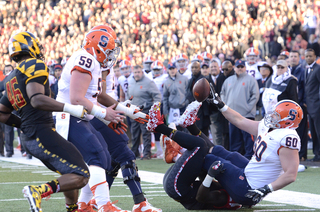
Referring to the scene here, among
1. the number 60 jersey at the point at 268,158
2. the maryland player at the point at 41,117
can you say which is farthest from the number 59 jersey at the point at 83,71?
the number 60 jersey at the point at 268,158

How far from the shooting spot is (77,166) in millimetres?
3592

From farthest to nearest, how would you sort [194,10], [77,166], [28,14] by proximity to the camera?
[28,14] → [194,10] → [77,166]

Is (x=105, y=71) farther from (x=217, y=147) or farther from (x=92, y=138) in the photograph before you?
(x=217, y=147)

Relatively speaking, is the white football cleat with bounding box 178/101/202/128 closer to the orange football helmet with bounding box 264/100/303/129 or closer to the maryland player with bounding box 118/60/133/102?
the orange football helmet with bounding box 264/100/303/129

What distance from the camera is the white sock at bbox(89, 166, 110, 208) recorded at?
4.02 metres

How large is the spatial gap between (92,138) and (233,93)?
16.7 feet

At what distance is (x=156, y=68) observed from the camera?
10609 millimetres

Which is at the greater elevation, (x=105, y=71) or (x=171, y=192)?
(x=105, y=71)

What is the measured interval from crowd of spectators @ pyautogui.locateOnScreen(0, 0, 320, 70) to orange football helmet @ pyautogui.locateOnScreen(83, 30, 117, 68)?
1048cm

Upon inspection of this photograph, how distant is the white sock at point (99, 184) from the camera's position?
4.02 meters

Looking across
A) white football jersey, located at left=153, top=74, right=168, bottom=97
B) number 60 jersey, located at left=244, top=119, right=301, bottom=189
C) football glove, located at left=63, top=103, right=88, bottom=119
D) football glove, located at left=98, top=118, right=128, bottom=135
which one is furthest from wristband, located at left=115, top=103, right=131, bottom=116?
white football jersey, located at left=153, top=74, right=168, bottom=97

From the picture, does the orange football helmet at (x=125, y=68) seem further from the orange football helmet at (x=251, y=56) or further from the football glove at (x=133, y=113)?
the football glove at (x=133, y=113)

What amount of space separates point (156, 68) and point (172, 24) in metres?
11.1

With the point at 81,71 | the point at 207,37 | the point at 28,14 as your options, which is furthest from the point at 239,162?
the point at 28,14
